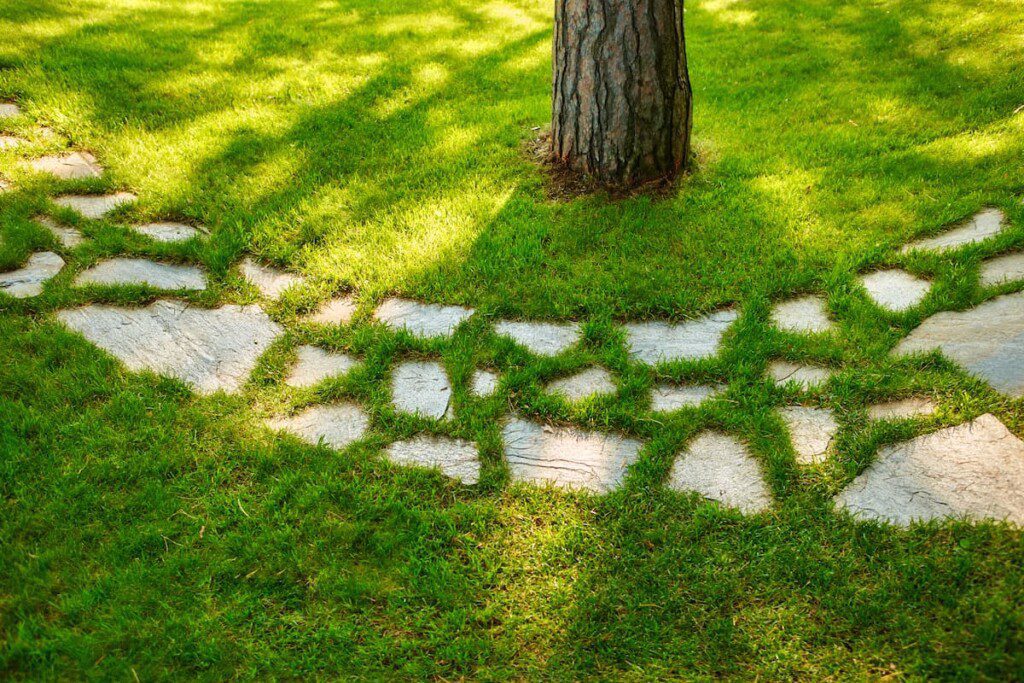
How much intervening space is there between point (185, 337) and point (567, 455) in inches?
76.9

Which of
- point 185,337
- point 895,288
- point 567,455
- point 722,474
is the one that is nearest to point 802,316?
point 895,288

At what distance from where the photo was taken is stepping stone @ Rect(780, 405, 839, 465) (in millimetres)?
2457

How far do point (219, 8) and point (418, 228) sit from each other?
476 cm

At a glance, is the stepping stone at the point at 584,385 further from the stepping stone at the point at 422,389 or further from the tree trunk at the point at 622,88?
the tree trunk at the point at 622,88

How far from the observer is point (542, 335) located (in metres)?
3.15

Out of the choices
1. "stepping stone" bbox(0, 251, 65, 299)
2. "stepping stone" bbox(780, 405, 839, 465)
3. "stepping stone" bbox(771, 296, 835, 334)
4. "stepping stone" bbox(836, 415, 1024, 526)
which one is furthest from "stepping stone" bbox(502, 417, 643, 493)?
"stepping stone" bbox(0, 251, 65, 299)

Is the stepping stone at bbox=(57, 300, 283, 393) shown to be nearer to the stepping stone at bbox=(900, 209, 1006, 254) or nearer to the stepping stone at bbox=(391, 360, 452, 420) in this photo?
the stepping stone at bbox=(391, 360, 452, 420)

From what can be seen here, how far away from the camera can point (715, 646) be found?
1.93 metres

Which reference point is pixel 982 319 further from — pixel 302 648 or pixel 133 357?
pixel 133 357

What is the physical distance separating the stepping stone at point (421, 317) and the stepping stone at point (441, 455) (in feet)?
2.17

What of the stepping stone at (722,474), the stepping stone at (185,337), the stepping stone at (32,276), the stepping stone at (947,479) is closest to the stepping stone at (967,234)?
the stepping stone at (947,479)

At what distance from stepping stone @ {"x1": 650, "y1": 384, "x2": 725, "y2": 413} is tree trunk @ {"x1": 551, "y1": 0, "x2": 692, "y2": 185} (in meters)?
1.76

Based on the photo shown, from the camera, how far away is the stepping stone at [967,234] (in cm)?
338

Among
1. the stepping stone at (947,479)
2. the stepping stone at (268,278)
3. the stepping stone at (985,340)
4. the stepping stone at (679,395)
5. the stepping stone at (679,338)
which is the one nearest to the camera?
the stepping stone at (947,479)
